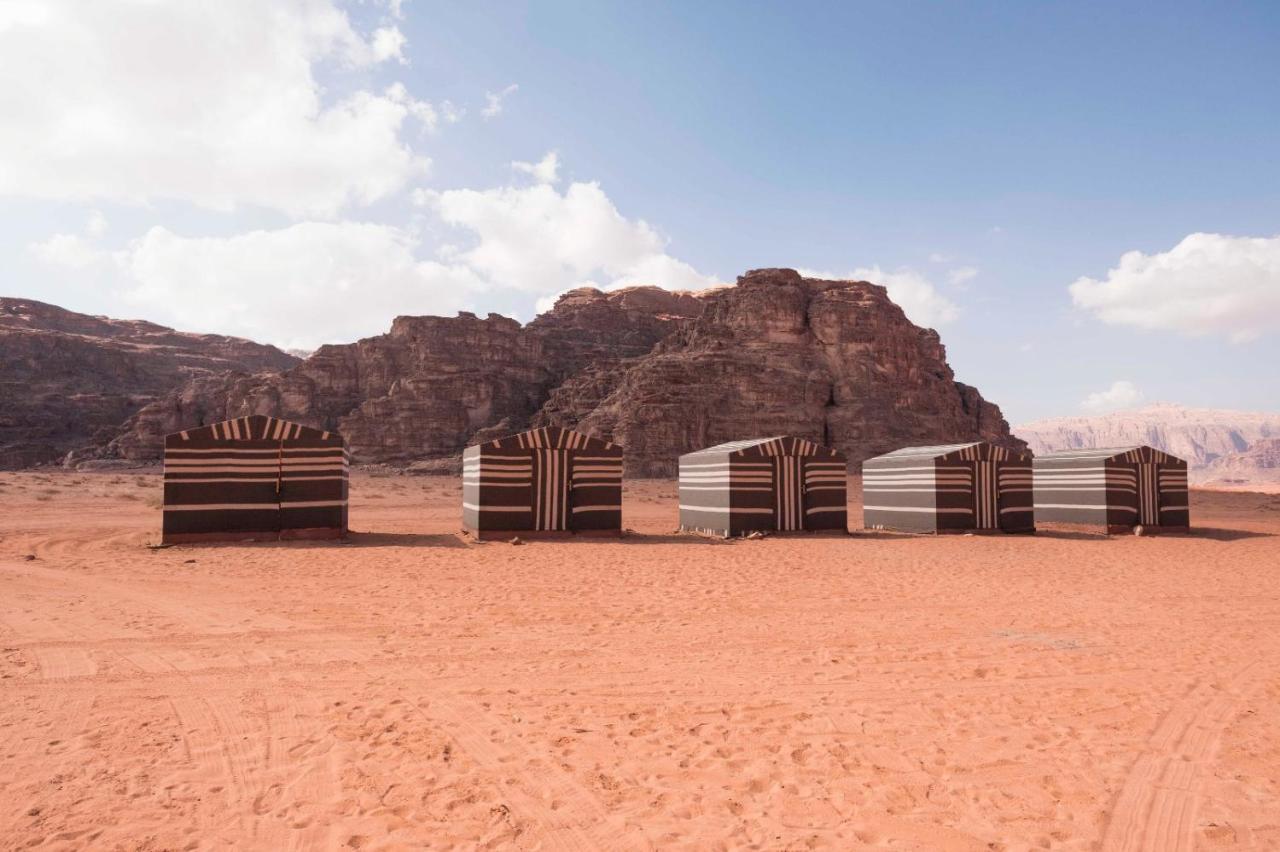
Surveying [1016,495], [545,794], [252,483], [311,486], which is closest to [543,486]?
[311,486]

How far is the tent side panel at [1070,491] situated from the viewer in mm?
24047

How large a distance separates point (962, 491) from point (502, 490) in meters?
13.9

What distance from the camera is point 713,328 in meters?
95.7

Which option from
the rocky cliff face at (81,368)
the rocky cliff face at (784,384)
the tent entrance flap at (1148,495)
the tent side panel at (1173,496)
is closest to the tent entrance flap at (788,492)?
the tent entrance flap at (1148,495)

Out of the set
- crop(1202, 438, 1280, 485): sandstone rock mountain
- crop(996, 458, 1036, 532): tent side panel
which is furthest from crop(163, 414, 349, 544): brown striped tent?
crop(1202, 438, 1280, 485): sandstone rock mountain

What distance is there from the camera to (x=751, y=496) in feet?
69.7

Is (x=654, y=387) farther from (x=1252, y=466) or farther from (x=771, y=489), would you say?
(x=1252, y=466)

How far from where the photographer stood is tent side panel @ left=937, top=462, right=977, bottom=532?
74.6ft

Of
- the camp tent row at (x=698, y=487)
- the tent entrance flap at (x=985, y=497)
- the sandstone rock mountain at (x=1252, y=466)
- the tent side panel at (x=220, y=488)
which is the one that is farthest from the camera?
the sandstone rock mountain at (x=1252, y=466)

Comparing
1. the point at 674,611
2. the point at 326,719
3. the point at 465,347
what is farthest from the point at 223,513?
the point at 465,347

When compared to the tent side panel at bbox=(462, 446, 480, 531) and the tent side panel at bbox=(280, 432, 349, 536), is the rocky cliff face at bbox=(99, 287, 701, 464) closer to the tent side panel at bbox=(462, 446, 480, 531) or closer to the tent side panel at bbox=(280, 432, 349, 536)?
the tent side panel at bbox=(462, 446, 480, 531)

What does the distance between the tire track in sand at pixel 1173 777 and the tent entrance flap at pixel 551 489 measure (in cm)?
1539

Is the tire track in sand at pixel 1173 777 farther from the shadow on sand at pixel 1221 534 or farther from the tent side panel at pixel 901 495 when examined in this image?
the shadow on sand at pixel 1221 534

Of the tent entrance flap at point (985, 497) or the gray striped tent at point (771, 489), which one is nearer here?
the gray striped tent at point (771, 489)
